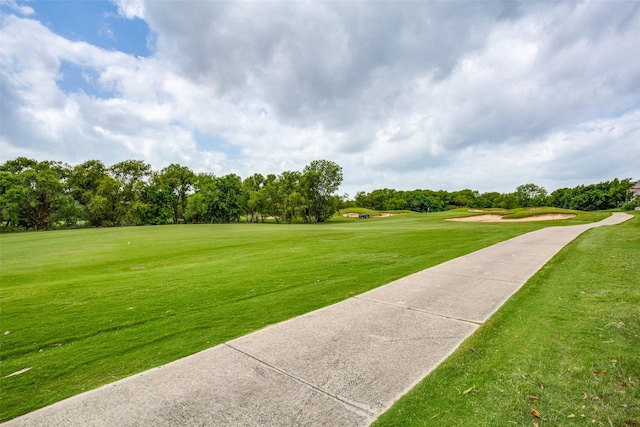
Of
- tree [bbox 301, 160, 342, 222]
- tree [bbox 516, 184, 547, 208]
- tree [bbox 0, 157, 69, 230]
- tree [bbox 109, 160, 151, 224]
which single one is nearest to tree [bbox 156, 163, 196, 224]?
tree [bbox 109, 160, 151, 224]

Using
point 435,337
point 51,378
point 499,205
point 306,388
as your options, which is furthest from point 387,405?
point 499,205

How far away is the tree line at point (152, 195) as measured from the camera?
152 feet

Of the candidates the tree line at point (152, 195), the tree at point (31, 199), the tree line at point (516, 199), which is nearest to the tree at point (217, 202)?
the tree line at point (152, 195)

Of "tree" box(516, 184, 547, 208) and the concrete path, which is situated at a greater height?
"tree" box(516, 184, 547, 208)

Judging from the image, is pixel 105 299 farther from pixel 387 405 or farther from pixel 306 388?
pixel 387 405

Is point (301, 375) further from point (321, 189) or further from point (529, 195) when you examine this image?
point (529, 195)

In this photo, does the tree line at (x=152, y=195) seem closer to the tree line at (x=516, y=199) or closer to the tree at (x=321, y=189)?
the tree at (x=321, y=189)

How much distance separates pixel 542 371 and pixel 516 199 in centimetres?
11179

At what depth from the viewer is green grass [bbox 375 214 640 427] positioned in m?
2.40

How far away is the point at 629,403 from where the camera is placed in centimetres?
249

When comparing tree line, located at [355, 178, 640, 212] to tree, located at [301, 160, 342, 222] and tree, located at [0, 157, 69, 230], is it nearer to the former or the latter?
tree, located at [301, 160, 342, 222]

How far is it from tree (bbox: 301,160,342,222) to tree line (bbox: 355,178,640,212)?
4797 cm

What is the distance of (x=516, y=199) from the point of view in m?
95.1

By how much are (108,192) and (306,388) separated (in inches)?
2530
